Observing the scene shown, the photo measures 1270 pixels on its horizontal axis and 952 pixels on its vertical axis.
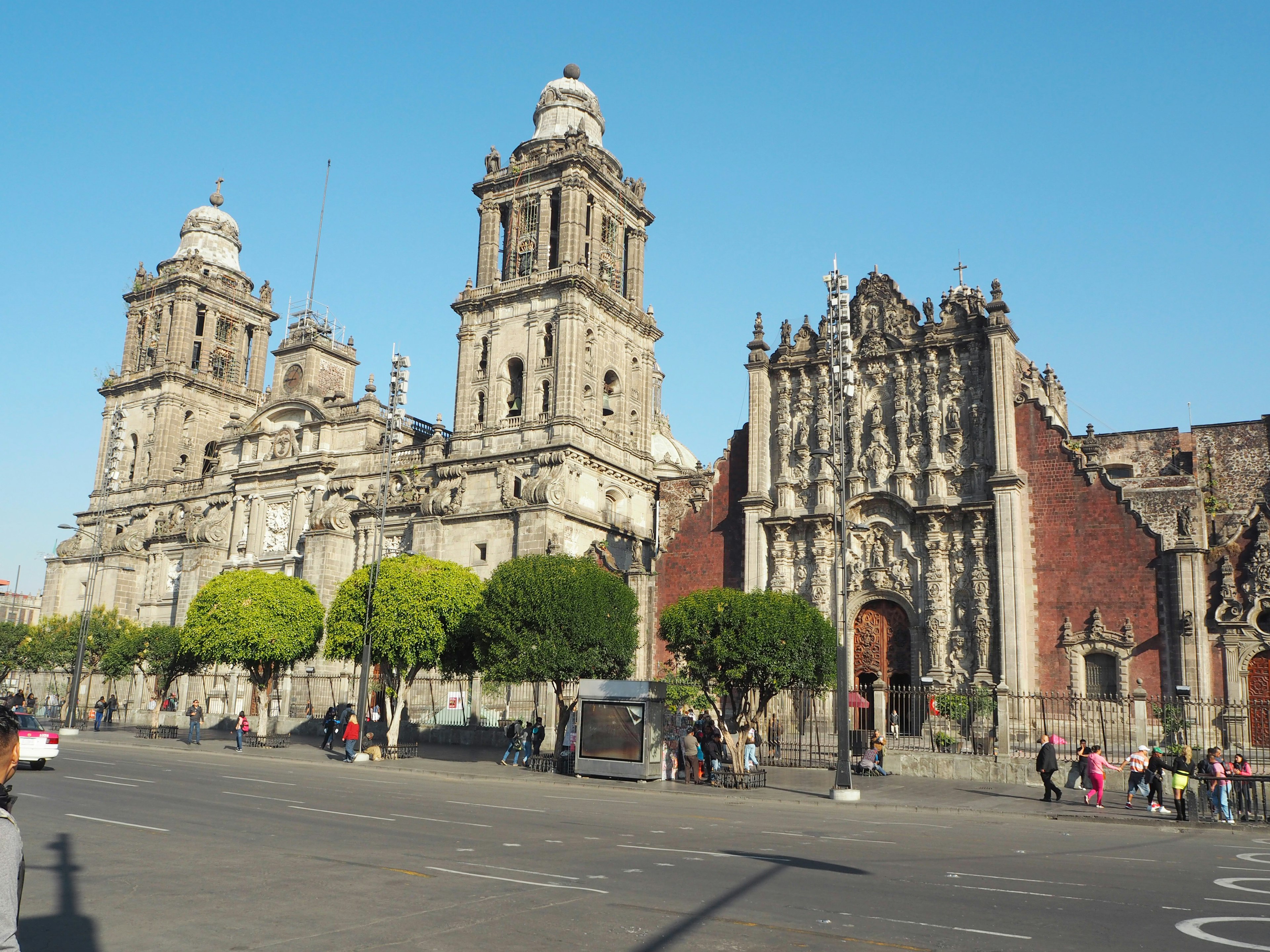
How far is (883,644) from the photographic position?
38.7m

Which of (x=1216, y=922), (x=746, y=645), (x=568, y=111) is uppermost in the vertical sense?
(x=568, y=111)

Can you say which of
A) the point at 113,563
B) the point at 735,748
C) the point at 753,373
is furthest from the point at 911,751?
the point at 113,563

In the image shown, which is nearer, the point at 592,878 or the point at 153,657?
the point at 592,878

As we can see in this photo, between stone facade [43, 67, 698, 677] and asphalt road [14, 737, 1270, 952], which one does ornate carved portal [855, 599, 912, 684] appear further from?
asphalt road [14, 737, 1270, 952]

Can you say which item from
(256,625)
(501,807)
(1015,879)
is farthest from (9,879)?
(256,625)

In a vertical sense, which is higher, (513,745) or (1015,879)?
(1015,879)

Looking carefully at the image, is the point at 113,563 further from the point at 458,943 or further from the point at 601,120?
the point at 458,943

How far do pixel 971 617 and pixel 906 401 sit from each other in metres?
8.76

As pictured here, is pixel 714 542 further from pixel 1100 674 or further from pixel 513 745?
pixel 1100 674

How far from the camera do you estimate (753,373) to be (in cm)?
4259

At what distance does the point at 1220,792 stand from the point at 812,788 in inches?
381

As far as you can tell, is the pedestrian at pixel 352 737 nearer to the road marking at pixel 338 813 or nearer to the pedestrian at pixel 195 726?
the pedestrian at pixel 195 726

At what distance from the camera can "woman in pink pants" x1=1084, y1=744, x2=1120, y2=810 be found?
2411 centimetres

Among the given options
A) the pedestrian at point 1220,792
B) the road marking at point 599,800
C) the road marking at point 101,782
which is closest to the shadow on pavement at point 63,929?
the road marking at point 101,782
